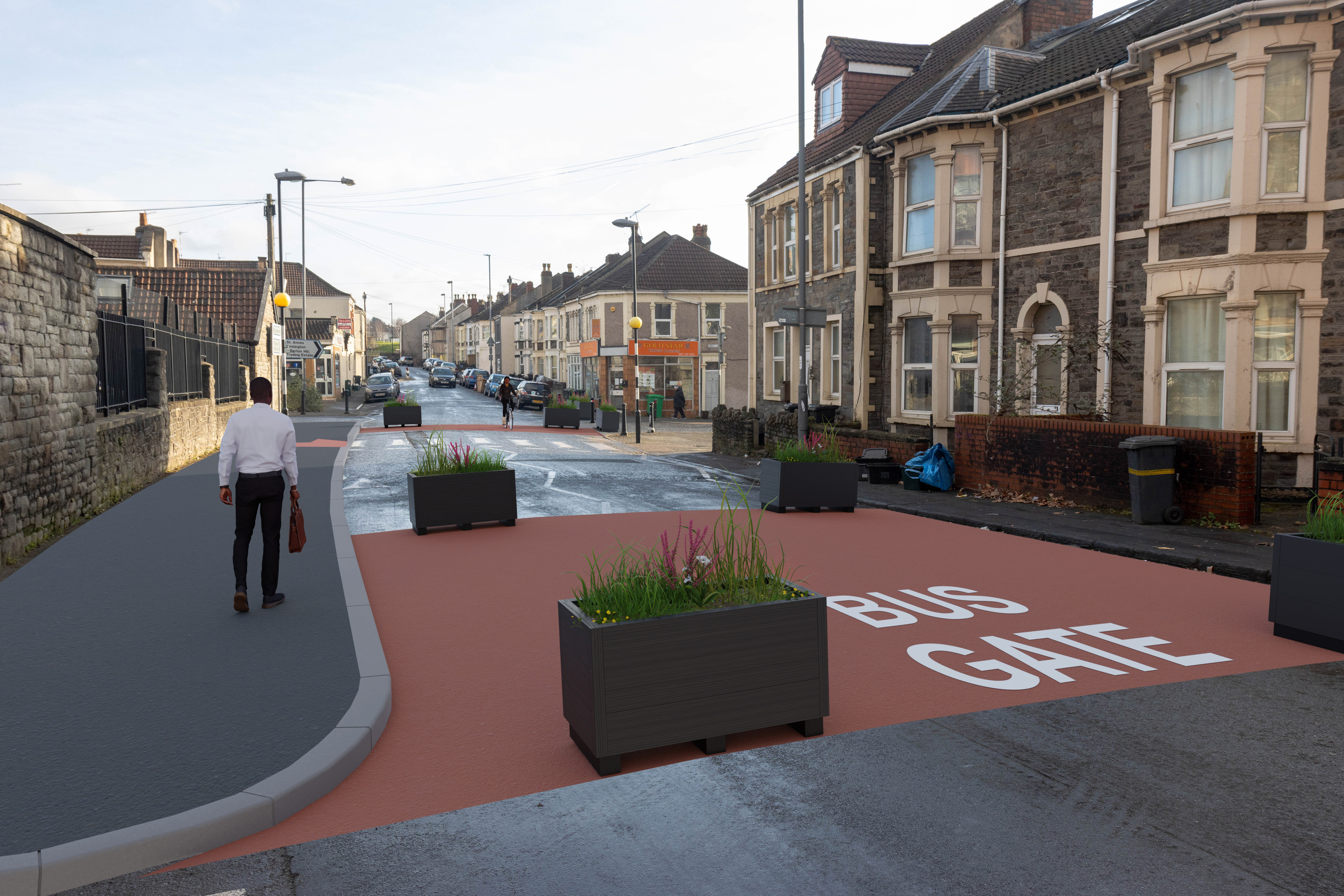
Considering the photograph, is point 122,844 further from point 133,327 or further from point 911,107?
point 911,107

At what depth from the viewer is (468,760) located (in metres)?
4.93

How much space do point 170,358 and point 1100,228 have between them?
55.7 ft

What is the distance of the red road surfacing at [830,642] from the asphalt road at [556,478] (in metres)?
2.20

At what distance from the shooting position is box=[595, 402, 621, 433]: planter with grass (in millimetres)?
36000

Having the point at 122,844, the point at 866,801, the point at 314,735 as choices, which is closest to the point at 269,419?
the point at 314,735

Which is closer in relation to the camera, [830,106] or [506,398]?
[830,106]

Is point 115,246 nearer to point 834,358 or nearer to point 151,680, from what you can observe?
point 834,358

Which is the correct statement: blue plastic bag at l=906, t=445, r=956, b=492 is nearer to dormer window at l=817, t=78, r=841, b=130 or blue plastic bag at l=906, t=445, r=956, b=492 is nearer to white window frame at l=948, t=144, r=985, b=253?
white window frame at l=948, t=144, r=985, b=253

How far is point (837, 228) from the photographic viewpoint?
24609 mm

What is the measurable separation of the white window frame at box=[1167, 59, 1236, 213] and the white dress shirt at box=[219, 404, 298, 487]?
1311cm

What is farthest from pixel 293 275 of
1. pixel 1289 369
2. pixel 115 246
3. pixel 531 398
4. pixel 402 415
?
pixel 1289 369

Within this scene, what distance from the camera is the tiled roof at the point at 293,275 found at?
88562 millimetres

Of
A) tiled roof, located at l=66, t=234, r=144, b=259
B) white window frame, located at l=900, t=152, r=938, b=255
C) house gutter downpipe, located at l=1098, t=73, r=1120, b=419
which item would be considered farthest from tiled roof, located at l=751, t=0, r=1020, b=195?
tiled roof, located at l=66, t=234, r=144, b=259

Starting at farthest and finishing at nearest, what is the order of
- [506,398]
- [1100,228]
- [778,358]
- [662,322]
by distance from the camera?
1. [662,322]
2. [506,398]
3. [778,358]
4. [1100,228]
